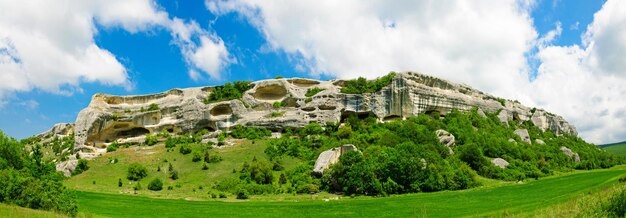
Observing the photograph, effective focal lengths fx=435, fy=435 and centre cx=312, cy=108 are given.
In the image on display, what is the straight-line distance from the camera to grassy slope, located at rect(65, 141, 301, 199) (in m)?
50.0

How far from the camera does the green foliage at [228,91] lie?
84.8 m

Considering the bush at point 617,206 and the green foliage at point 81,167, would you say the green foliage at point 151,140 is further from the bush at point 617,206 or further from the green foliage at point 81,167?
the bush at point 617,206

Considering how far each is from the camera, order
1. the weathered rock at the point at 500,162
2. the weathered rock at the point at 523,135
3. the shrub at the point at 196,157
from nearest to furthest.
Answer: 1. the weathered rock at the point at 500,162
2. the shrub at the point at 196,157
3. the weathered rock at the point at 523,135

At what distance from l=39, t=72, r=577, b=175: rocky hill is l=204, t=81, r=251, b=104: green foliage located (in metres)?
1.22

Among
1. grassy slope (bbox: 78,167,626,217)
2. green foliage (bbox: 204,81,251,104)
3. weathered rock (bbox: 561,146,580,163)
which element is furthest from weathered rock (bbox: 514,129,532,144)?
green foliage (bbox: 204,81,251,104)

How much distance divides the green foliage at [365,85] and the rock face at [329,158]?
90.0 ft

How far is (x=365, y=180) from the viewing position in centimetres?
4506

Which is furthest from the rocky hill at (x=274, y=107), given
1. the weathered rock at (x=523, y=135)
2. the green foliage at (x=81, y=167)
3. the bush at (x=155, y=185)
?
the bush at (x=155, y=185)

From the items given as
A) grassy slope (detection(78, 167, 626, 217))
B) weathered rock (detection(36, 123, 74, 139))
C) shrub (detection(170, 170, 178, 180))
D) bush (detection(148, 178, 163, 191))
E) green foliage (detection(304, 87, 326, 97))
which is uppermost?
green foliage (detection(304, 87, 326, 97))

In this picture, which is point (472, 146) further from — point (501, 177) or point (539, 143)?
point (539, 143)

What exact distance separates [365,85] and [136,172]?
43.4 meters

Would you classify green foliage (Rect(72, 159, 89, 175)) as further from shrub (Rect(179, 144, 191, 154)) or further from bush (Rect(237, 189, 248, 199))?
bush (Rect(237, 189, 248, 199))

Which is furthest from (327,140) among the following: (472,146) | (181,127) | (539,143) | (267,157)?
(539,143)

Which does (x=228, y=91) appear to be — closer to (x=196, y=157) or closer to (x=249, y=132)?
(x=249, y=132)
